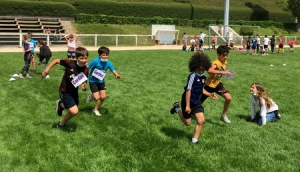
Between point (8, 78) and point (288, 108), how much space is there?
986 centimetres

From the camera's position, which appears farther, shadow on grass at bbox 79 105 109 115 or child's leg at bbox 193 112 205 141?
shadow on grass at bbox 79 105 109 115

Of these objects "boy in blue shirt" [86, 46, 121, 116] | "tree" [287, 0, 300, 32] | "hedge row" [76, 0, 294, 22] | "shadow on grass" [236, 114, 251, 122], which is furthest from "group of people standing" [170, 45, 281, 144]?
"tree" [287, 0, 300, 32]

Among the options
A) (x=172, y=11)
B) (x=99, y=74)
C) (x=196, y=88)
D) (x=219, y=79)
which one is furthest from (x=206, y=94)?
(x=172, y=11)

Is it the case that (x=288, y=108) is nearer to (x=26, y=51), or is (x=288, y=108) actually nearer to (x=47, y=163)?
(x=47, y=163)

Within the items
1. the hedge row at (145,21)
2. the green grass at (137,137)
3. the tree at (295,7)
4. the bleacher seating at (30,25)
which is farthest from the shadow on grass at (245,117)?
the tree at (295,7)

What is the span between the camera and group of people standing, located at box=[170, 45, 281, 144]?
600cm

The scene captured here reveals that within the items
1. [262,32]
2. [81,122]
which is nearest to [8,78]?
[81,122]

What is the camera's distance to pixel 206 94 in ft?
22.6

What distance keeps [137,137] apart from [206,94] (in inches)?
69.0

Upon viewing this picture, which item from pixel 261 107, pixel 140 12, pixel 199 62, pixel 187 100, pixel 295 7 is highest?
pixel 295 7

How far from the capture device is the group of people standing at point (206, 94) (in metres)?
6.00

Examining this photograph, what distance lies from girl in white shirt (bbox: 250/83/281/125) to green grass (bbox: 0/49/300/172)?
0.22 metres

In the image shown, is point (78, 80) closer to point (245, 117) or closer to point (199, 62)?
point (199, 62)

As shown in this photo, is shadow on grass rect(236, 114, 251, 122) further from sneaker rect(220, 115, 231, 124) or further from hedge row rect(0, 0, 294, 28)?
hedge row rect(0, 0, 294, 28)
